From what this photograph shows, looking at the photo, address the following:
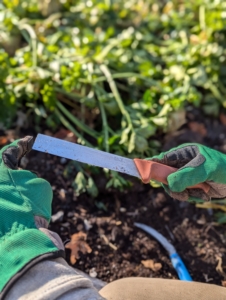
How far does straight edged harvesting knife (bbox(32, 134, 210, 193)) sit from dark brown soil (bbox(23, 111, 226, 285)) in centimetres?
61

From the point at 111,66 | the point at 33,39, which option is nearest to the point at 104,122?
the point at 111,66

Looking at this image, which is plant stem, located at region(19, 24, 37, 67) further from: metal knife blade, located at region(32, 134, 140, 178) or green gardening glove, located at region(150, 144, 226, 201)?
green gardening glove, located at region(150, 144, 226, 201)

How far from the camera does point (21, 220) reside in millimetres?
1127

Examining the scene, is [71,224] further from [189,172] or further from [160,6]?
[160,6]

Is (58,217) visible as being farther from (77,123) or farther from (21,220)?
(21,220)

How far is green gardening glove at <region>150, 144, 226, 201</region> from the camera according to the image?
4.32 feet

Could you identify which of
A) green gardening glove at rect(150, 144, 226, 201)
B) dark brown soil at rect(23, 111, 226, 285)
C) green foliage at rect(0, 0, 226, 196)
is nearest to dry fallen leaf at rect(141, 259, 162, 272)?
dark brown soil at rect(23, 111, 226, 285)

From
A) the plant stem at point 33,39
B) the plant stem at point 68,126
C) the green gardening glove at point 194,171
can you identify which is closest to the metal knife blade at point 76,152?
the green gardening glove at point 194,171

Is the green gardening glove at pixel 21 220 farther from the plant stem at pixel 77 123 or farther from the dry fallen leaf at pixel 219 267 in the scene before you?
the dry fallen leaf at pixel 219 267

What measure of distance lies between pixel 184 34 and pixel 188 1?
33 cm

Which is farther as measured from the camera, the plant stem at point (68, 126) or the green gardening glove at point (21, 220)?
the plant stem at point (68, 126)

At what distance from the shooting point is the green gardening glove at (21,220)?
39.8 inches

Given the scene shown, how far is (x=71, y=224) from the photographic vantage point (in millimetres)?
1926

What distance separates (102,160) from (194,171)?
0.30 metres
